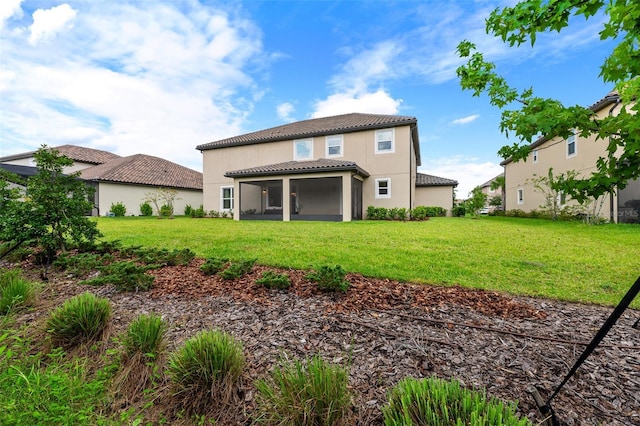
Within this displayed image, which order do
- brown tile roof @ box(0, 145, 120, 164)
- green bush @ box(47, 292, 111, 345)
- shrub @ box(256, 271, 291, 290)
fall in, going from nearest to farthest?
green bush @ box(47, 292, 111, 345), shrub @ box(256, 271, 291, 290), brown tile roof @ box(0, 145, 120, 164)

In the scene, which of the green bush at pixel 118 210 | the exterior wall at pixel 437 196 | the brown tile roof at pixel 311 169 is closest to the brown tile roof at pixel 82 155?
the green bush at pixel 118 210

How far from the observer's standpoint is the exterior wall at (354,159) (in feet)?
52.6

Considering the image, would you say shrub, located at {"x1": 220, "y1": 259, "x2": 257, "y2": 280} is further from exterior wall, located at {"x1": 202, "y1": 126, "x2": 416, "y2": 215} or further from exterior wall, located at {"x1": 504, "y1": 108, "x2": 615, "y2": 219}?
exterior wall, located at {"x1": 202, "y1": 126, "x2": 416, "y2": 215}

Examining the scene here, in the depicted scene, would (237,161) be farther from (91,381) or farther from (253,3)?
(91,381)

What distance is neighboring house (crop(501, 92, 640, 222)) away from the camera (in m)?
12.0

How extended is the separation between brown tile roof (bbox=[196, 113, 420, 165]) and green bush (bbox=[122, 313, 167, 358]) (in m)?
15.8

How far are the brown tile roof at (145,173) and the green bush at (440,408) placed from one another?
79.9ft

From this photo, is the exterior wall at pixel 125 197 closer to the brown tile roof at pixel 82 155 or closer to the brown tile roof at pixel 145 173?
the brown tile roof at pixel 145 173

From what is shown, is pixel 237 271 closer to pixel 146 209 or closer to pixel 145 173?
pixel 146 209

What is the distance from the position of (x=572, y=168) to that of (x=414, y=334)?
19.6 m

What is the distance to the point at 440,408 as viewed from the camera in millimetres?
1478

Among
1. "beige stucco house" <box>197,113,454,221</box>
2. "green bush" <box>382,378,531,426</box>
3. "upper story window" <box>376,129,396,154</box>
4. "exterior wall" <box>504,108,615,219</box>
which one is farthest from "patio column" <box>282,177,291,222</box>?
"green bush" <box>382,378,531,426</box>

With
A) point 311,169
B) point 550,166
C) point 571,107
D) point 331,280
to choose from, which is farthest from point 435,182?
point 331,280

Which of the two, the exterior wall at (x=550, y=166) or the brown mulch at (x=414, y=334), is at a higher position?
the exterior wall at (x=550, y=166)
